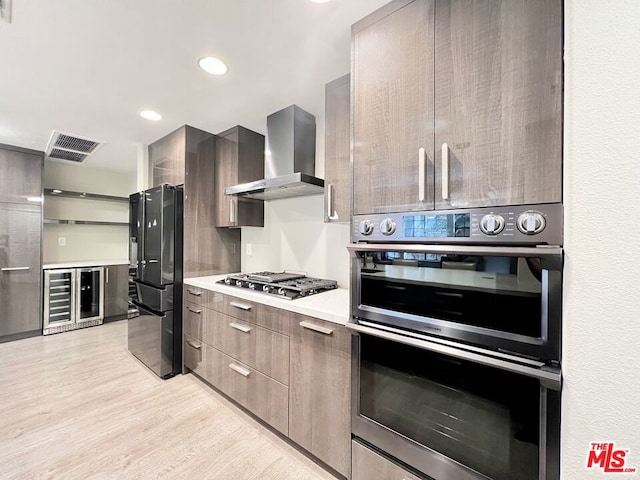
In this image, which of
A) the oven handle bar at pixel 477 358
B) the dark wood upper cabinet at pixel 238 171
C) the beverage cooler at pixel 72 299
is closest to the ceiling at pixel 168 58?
the dark wood upper cabinet at pixel 238 171

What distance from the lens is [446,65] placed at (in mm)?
1041

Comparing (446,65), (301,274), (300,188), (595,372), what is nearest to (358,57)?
(446,65)

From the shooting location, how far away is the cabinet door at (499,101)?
83 cm

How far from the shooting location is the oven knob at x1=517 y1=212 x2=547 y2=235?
83cm

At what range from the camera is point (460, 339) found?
978 millimetres

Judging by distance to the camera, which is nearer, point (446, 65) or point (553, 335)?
point (553, 335)

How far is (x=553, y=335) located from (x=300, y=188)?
68.1 inches

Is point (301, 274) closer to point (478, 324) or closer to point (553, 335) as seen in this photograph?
point (478, 324)

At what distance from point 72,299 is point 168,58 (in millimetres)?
3706

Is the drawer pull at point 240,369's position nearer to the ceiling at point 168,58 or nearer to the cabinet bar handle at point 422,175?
the cabinet bar handle at point 422,175

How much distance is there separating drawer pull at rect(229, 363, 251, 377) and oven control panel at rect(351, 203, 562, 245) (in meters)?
1.28

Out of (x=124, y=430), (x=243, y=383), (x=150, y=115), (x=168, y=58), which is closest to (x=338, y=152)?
(x=168, y=58)

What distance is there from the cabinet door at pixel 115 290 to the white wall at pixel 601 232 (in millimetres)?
4967

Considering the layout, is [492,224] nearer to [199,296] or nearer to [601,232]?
[601,232]
